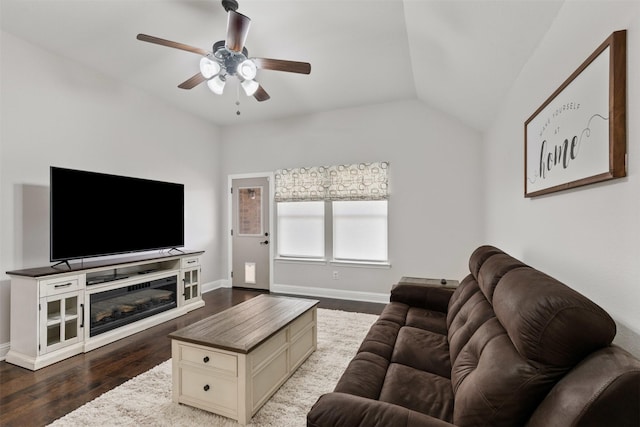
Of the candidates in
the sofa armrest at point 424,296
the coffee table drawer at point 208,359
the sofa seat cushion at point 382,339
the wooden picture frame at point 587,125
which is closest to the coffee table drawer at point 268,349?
the coffee table drawer at point 208,359

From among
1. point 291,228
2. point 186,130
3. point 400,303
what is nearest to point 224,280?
point 291,228

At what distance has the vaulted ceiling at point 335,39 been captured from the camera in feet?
6.87

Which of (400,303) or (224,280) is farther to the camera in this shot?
(224,280)

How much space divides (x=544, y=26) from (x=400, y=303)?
230 centimetres

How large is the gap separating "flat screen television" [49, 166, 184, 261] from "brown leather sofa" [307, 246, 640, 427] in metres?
3.01

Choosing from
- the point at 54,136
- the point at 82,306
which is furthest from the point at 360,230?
the point at 54,136

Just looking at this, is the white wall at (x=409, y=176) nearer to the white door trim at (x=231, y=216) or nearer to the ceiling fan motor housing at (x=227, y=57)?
the white door trim at (x=231, y=216)

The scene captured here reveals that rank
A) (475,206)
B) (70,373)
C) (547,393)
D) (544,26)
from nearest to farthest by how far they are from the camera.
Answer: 1. (547,393)
2. (544,26)
3. (70,373)
4. (475,206)

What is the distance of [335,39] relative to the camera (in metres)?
2.85

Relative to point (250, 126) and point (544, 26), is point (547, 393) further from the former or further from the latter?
point (250, 126)

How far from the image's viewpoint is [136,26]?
9.08 feet

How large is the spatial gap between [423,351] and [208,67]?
2822 mm

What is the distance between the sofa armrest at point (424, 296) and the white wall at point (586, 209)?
70cm

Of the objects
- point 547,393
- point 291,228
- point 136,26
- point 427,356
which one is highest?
point 136,26
